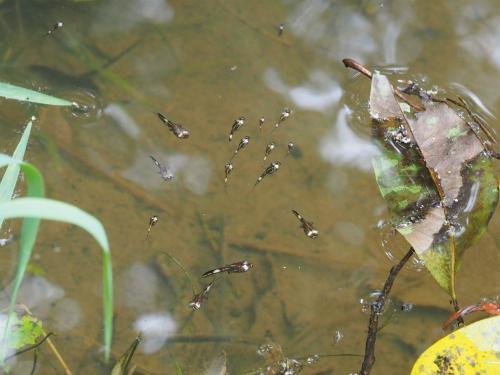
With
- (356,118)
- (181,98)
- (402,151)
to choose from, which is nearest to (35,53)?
(181,98)

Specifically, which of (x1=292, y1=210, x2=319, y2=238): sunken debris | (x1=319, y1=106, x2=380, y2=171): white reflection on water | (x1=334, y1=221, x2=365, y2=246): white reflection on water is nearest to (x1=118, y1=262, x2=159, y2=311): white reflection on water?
(x1=292, y1=210, x2=319, y2=238): sunken debris

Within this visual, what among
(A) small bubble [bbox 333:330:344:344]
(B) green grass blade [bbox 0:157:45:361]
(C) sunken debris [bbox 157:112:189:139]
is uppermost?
(B) green grass blade [bbox 0:157:45:361]

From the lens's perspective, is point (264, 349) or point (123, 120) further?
point (123, 120)

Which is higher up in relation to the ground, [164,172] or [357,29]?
[357,29]

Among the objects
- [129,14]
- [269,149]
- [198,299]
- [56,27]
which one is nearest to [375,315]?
[198,299]

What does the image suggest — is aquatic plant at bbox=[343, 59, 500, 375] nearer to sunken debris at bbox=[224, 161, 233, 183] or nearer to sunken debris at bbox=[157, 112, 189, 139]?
sunken debris at bbox=[224, 161, 233, 183]

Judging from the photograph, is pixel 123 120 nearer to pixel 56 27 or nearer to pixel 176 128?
pixel 176 128
